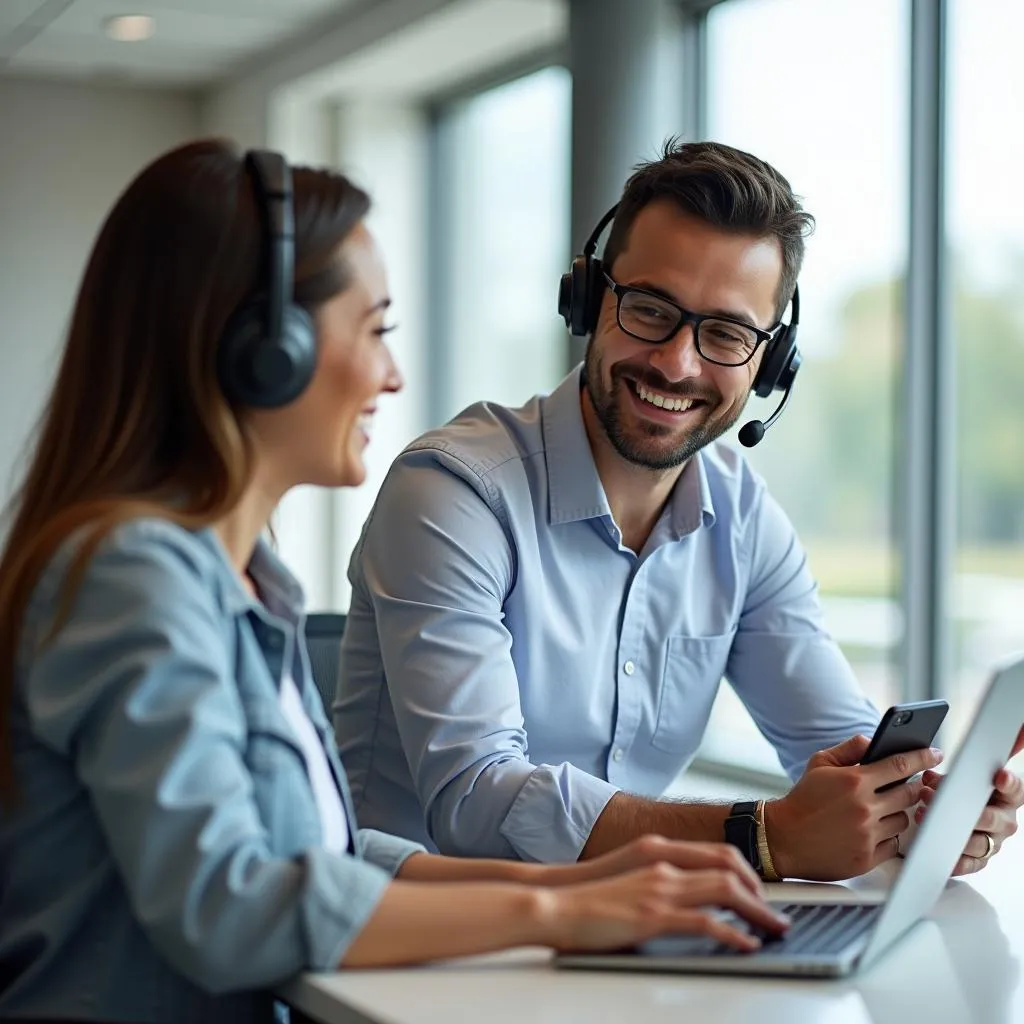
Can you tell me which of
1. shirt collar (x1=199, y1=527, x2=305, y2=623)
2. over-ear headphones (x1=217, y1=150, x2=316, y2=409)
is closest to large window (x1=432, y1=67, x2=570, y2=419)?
shirt collar (x1=199, y1=527, x2=305, y2=623)

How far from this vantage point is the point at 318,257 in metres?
1.24

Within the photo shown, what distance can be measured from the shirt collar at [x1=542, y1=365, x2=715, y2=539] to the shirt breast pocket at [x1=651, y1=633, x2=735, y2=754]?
6.0 inches

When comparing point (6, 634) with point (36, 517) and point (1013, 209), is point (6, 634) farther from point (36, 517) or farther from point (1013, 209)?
point (1013, 209)

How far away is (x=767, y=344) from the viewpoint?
201 cm

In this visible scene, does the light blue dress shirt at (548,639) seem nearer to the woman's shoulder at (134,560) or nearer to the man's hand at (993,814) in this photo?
the man's hand at (993,814)

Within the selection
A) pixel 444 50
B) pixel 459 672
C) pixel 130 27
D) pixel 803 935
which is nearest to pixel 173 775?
pixel 803 935

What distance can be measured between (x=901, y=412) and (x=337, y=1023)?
280 cm

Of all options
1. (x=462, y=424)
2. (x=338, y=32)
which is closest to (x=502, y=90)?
(x=338, y=32)

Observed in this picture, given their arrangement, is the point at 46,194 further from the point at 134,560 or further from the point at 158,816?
the point at 158,816

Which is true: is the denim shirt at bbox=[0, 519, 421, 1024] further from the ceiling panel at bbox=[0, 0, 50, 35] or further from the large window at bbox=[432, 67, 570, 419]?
the ceiling panel at bbox=[0, 0, 50, 35]

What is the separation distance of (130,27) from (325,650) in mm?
3670

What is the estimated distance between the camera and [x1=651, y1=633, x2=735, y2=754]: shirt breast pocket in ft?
6.46

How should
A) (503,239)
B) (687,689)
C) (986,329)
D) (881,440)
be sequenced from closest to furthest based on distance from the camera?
(687,689)
(986,329)
(881,440)
(503,239)

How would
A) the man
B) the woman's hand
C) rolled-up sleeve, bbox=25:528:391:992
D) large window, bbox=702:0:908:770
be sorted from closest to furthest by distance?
rolled-up sleeve, bbox=25:528:391:992, the woman's hand, the man, large window, bbox=702:0:908:770
